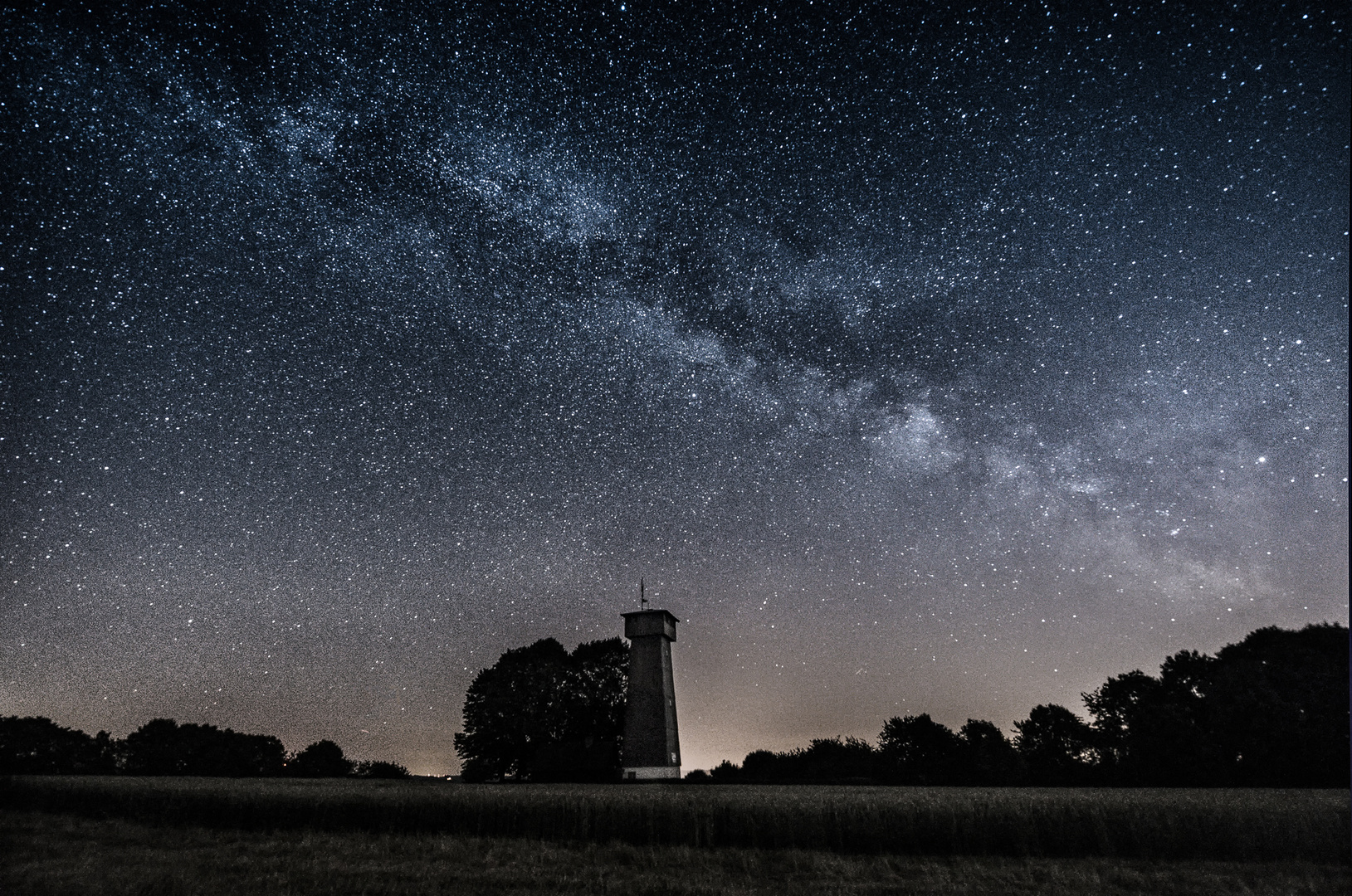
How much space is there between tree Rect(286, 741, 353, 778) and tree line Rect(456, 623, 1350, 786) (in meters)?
22.5

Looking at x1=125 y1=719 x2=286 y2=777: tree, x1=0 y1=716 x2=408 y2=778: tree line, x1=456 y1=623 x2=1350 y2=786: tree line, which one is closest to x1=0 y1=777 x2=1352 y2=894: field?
x1=456 y1=623 x2=1350 y2=786: tree line

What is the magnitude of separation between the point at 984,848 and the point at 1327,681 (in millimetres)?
43762

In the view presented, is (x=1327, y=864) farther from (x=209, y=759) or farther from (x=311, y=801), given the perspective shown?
(x=209, y=759)

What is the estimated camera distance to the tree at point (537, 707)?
55.8 m

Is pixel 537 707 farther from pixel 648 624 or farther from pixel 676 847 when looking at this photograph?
pixel 676 847

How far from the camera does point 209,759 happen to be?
68.4 m

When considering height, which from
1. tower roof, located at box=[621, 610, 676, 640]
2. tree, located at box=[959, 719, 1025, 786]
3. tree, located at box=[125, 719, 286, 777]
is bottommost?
tree, located at box=[959, 719, 1025, 786]

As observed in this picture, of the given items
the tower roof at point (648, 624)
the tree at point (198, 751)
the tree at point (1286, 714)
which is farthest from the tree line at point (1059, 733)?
the tree at point (198, 751)

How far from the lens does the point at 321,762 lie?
69.6 metres

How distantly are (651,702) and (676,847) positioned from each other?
2456 centimetres

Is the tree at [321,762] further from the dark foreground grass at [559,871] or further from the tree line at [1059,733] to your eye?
the dark foreground grass at [559,871]

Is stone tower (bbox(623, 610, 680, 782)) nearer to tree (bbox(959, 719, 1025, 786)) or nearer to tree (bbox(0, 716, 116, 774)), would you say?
tree (bbox(959, 719, 1025, 786))

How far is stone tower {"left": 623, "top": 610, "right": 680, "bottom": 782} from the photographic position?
39.2 meters

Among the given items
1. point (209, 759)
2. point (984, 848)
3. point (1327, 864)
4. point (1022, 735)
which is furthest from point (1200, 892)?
point (209, 759)
